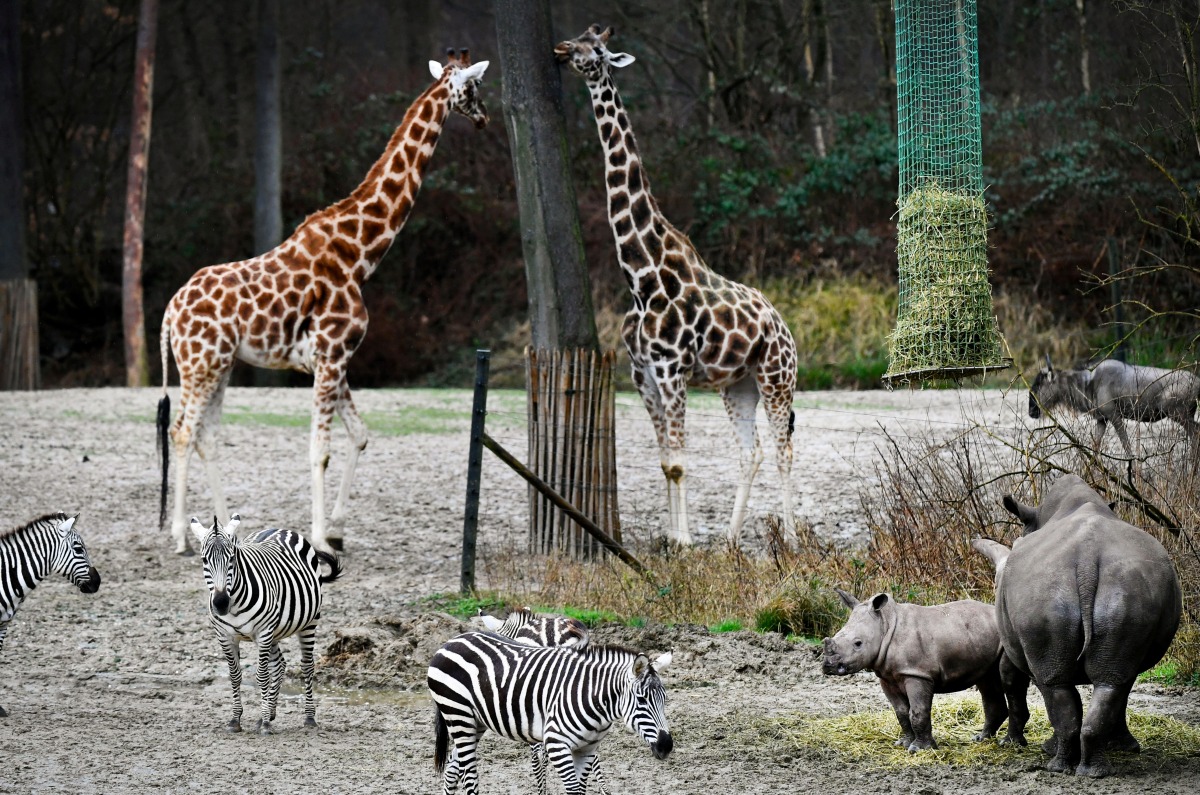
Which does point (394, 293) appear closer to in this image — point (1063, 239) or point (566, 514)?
point (1063, 239)

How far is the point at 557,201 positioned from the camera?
12289mm

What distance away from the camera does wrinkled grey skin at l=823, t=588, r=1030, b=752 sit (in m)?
6.68

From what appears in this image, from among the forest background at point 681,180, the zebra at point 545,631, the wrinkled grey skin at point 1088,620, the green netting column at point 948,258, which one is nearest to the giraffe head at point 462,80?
the green netting column at point 948,258

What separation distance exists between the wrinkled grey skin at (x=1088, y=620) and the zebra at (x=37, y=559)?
5.48 meters

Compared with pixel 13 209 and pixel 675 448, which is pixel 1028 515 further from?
pixel 13 209

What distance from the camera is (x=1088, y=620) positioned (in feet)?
19.9

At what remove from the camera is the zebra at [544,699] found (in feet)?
18.9

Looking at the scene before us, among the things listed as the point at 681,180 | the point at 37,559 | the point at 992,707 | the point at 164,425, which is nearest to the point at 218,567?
the point at 37,559

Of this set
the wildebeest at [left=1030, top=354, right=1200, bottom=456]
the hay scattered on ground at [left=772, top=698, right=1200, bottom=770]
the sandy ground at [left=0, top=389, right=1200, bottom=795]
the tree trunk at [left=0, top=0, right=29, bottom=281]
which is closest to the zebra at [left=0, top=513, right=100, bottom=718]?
the sandy ground at [left=0, top=389, right=1200, bottom=795]

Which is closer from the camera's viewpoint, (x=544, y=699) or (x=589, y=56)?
(x=544, y=699)

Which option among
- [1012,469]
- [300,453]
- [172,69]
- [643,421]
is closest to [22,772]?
[1012,469]

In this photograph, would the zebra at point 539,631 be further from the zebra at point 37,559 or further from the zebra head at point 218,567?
the zebra at point 37,559

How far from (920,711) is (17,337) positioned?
1886 cm

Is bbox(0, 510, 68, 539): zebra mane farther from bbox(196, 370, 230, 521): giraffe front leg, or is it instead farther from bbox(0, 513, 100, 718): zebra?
bbox(196, 370, 230, 521): giraffe front leg
